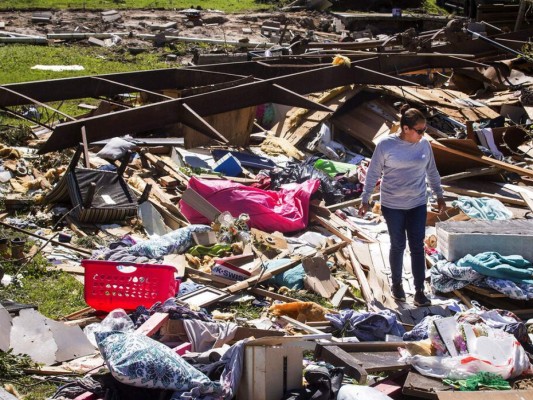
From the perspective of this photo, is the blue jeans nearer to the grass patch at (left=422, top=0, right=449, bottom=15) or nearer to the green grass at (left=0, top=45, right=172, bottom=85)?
the green grass at (left=0, top=45, right=172, bottom=85)

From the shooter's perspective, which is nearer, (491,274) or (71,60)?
(491,274)

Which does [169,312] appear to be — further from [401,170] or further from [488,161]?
[488,161]

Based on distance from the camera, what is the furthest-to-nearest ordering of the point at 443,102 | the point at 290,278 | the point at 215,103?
the point at 443,102 < the point at 215,103 < the point at 290,278

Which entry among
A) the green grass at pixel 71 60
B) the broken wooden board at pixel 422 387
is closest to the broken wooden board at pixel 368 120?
the broken wooden board at pixel 422 387

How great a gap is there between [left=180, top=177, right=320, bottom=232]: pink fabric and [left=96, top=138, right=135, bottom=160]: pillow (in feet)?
4.24

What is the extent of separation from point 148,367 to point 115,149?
5.98 m

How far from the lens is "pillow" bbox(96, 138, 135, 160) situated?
11195 mm

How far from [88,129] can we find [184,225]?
1.84 m

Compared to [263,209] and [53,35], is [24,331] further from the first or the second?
[53,35]

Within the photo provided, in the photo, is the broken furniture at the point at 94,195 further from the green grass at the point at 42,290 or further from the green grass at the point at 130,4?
the green grass at the point at 130,4

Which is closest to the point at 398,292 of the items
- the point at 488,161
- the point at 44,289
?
the point at 44,289

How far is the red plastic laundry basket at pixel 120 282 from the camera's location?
7.55 m

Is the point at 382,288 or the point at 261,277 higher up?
the point at 261,277

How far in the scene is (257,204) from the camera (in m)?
10.4
